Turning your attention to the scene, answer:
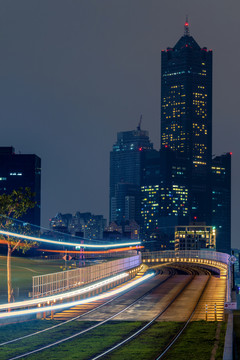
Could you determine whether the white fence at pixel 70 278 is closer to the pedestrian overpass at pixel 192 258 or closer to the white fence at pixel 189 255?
the pedestrian overpass at pixel 192 258

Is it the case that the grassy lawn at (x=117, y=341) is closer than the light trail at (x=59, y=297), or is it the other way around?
the grassy lawn at (x=117, y=341)

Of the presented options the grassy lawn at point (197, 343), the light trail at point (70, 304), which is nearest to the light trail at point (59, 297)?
the light trail at point (70, 304)

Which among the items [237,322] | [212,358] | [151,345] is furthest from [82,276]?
[212,358]

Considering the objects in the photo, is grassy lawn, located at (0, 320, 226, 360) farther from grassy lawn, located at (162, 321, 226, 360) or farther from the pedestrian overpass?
the pedestrian overpass

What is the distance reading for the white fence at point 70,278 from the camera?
47.1 metres

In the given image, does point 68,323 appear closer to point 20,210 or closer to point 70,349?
point 70,349

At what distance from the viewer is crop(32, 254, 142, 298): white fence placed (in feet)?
154

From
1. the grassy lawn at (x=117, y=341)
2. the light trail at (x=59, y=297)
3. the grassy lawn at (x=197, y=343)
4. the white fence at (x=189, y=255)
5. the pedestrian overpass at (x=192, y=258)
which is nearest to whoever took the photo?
the grassy lawn at (x=197, y=343)

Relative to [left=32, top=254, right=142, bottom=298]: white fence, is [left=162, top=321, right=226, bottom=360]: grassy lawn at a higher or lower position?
lower

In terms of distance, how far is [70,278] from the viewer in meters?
54.0

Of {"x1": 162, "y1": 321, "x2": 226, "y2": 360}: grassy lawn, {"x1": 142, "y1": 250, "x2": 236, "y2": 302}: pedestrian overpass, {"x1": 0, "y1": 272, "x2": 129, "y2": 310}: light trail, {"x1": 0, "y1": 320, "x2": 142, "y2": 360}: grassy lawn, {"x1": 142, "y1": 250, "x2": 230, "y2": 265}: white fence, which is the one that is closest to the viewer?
{"x1": 162, "y1": 321, "x2": 226, "y2": 360}: grassy lawn

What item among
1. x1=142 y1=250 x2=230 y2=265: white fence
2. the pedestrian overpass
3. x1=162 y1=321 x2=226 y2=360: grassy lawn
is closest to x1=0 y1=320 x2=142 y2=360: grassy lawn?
x1=162 y1=321 x2=226 y2=360: grassy lawn

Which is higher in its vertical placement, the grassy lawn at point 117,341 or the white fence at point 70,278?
the white fence at point 70,278

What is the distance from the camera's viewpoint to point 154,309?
4862cm
